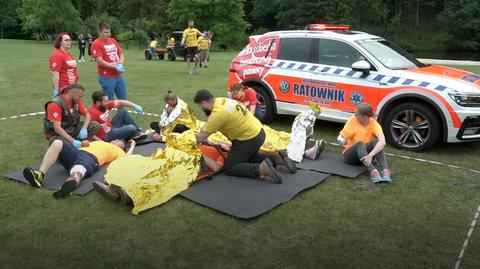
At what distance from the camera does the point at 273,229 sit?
4.45m

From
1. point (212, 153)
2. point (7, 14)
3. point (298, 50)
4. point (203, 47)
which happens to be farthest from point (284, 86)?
point (7, 14)

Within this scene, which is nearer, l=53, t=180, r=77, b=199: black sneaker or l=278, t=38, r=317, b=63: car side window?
l=53, t=180, r=77, b=199: black sneaker

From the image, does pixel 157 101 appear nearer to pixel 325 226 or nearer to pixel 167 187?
Result: pixel 167 187

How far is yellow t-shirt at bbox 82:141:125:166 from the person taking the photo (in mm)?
6098

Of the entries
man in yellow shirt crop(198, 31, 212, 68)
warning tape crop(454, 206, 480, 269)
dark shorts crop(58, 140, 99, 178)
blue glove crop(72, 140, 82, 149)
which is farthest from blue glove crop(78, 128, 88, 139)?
man in yellow shirt crop(198, 31, 212, 68)

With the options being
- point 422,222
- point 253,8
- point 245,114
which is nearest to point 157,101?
point 245,114

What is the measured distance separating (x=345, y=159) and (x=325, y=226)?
6.68ft

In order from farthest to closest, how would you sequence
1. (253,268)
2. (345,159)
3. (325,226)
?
(345,159), (325,226), (253,268)

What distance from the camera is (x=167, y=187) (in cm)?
521

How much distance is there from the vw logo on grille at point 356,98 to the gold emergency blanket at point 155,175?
290 centimetres

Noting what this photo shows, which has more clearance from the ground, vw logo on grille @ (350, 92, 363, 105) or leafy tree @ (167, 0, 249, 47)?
leafy tree @ (167, 0, 249, 47)

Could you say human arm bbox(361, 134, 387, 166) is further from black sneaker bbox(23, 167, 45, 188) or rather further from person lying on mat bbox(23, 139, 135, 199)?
black sneaker bbox(23, 167, 45, 188)

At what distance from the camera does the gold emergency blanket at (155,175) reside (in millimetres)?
4934

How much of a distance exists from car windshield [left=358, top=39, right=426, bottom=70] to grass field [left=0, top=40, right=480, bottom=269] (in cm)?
201
